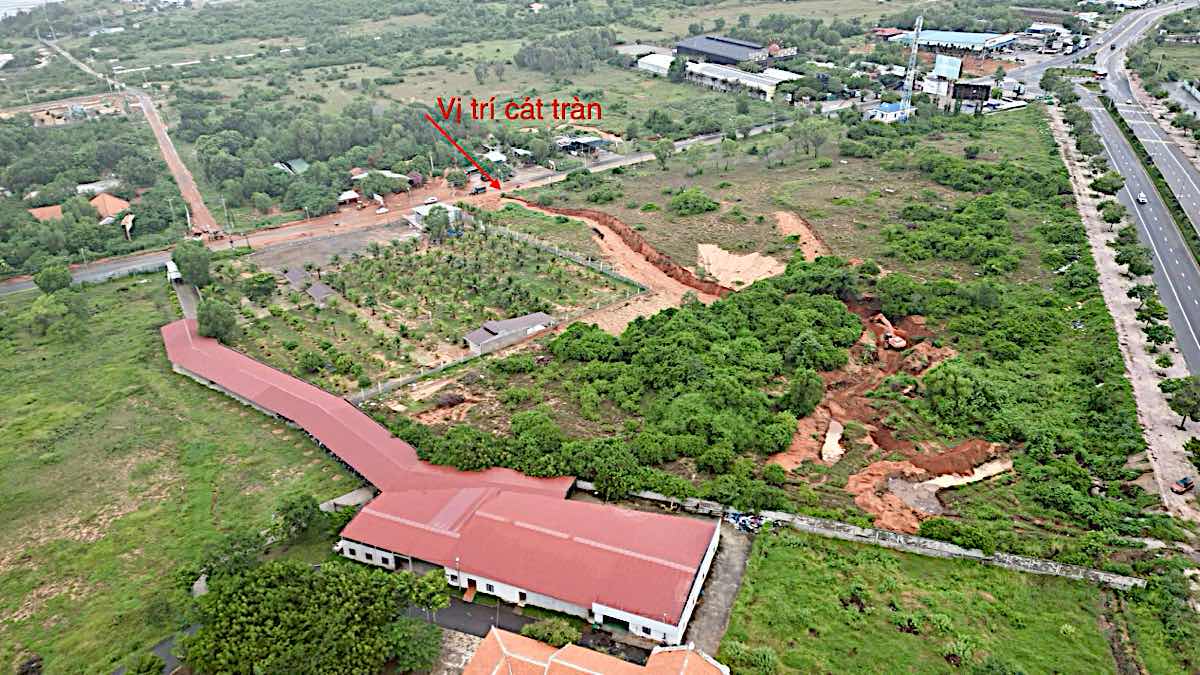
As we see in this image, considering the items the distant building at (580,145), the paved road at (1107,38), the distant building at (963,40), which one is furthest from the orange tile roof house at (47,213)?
the distant building at (963,40)

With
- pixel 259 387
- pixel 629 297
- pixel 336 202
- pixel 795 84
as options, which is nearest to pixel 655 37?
pixel 795 84

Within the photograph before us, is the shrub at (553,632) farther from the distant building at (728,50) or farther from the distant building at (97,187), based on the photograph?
the distant building at (728,50)

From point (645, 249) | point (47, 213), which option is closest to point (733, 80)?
point (645, 249)

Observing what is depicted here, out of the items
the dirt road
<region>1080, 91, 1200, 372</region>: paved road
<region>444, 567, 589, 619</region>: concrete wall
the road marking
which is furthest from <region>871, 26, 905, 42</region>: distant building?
<region>444, 567, 589, 619</region>: concrete wall

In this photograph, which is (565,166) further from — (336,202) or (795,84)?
(795,84)

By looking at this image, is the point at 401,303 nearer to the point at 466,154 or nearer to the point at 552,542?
the point at 552,542

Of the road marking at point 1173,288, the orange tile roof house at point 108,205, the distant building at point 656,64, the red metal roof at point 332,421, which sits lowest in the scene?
the red metal roof at point 332,421
